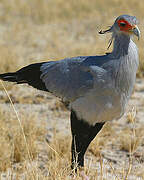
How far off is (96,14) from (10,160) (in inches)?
397

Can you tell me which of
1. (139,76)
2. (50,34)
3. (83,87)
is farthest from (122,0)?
(83,87)

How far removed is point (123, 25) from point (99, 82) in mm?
474

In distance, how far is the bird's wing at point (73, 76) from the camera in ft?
10.1

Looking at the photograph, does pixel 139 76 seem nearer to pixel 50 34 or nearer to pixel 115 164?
pixel 115 164

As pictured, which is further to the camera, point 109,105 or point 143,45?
point 143,45

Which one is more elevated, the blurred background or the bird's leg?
the blurred background

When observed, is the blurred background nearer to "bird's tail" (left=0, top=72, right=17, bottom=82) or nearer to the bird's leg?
"bird's tail" (left=0, top=72, right=17, bottom=82)

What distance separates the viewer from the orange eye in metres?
2.89

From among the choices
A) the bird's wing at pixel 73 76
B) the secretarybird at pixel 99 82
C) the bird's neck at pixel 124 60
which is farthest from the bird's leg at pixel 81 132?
the bird's neck at pixel 124 60

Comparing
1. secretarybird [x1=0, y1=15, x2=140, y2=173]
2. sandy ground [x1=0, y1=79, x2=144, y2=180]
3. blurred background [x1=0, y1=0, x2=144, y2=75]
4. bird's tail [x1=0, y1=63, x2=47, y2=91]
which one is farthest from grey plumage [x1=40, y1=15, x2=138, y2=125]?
blurred background [x1=0, y1=0, x2=144, y2=75]

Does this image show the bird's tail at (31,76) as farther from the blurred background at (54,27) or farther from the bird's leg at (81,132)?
the blurred background at (54,27)

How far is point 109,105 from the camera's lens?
9.91 ft

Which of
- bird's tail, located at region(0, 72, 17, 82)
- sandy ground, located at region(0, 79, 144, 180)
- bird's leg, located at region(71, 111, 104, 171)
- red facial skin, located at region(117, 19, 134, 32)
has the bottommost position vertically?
sandy ground, located at region(0, 79, 144, 180)

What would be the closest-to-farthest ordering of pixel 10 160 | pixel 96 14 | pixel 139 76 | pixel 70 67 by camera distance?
pixel 70 67 → pixel 10 160 → pixel 139 76 → pixel 96 14
